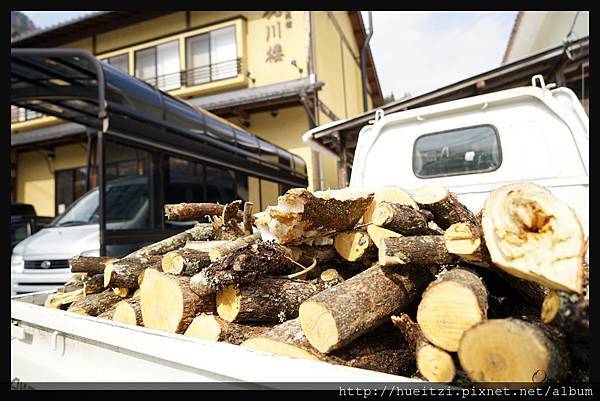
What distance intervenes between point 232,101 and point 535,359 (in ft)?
Result: 37.8

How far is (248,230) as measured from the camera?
9.53 feet

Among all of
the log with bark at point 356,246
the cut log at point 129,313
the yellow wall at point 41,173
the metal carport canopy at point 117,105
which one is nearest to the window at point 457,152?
the log with bark at point 356,246

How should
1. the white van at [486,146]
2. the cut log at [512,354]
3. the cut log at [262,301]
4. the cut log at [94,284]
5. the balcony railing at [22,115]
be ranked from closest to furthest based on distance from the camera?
1. the cut log at [512,354]
2. the cut log at [262,301]
3. the white van at [486,146]
4. the cut log at [94,284]
5. the balcony railing at [22,115]

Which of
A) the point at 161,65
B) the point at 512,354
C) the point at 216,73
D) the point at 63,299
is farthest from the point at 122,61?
the point at 512,354

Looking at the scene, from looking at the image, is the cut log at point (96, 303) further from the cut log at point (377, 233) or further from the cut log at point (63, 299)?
the cut log at point (377, 233)

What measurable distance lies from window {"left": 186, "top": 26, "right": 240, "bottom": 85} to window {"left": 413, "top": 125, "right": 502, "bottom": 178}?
10.6 m

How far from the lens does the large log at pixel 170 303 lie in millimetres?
2066

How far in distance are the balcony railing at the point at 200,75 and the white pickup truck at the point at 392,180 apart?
1032 cm

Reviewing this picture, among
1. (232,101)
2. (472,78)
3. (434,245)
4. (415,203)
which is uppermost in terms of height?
(232,101)

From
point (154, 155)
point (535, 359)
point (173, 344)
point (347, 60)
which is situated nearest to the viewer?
point (535, 359)

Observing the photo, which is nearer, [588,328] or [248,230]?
[588,328]

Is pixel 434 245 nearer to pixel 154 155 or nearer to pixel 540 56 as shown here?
pixel 540 56

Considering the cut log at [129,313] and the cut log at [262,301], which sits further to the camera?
the cut log at [129,313]

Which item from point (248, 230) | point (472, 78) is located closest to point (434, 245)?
point (248, 230)
